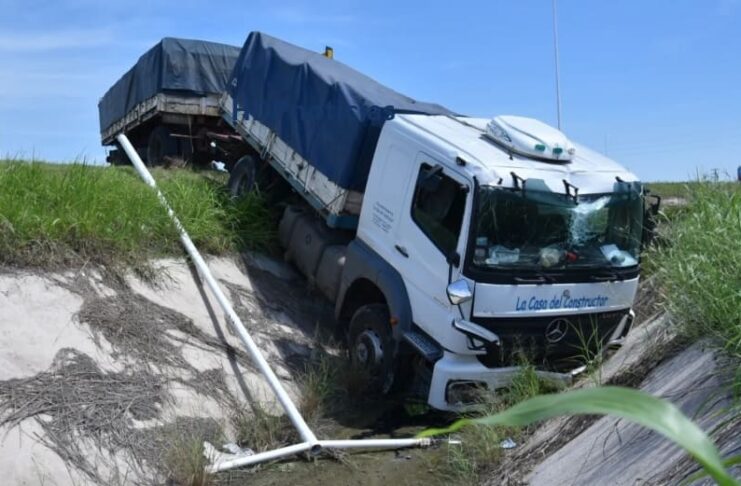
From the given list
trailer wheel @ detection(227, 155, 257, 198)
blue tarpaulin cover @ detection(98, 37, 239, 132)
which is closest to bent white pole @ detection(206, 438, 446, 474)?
trailer wheel @ detection(227, 155, 257, 198)

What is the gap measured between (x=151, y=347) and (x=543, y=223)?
12.6ft

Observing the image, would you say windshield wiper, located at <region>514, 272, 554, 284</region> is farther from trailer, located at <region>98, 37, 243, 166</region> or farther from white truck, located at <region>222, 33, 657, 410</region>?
trailer, located at <region>98, 37, 243, 166</region>

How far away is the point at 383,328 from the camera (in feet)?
25.2

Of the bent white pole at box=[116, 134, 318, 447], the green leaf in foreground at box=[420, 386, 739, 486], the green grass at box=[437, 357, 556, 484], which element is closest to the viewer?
the green leaf in foreground at box=[420, 386, 739, 486]

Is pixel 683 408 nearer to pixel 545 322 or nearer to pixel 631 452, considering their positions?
pixel 631 452

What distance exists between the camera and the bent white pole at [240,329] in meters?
6.62

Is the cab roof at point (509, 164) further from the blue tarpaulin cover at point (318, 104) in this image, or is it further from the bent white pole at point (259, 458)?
the bent white pole at point (259, 458)

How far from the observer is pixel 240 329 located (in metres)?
7.86

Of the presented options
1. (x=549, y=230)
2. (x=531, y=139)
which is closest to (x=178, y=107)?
(x=531, y=139)

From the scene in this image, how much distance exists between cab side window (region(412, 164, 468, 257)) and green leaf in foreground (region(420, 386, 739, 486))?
246 inches

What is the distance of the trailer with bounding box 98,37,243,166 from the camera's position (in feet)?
48.4

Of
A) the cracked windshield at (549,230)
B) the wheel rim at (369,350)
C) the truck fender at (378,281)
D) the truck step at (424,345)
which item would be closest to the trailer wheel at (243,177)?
the truck fender at (378,281)

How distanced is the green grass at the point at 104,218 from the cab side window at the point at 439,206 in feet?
10.6

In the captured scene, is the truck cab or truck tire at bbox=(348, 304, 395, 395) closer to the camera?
the truck cab
